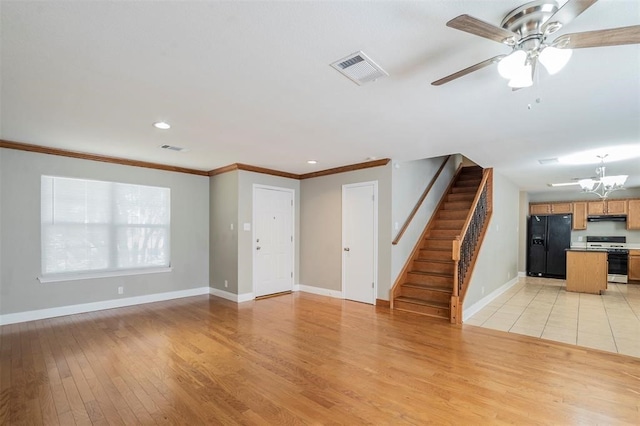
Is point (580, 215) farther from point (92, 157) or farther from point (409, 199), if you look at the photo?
point (92, 157)

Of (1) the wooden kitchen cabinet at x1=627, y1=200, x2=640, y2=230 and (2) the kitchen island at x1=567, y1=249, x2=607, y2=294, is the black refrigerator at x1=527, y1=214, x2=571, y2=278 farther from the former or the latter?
(2) the kitchen island at x1=567, y1=249, x2=607, y2=294

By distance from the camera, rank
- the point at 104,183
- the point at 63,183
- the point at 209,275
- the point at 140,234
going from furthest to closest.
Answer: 1. the point at 209,275
2. the point at 140,234
3. the point at 104,183
4. the point at 63,183

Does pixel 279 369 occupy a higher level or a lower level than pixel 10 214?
lower

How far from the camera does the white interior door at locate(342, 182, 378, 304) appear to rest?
5.27 meters

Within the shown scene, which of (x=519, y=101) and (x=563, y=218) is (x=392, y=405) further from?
(x=563, y=218)

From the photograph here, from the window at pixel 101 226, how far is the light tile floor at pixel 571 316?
5.31 meters

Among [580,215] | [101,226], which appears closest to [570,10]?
[101,226]

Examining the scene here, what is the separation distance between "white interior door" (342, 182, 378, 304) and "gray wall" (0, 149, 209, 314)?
289 cm

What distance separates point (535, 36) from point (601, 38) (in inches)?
10.3

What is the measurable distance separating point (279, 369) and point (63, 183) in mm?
4309

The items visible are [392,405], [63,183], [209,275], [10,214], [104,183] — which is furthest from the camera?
[209,275]

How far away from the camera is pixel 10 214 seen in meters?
4.18

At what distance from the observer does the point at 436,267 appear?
5.29 metres

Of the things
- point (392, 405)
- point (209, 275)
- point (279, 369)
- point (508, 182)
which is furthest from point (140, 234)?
point (508, 182)
